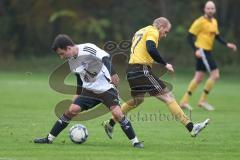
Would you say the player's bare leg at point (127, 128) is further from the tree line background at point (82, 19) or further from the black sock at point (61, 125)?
the tree line background at point (82, 19)

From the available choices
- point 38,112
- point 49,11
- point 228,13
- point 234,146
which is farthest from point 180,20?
point 234,146

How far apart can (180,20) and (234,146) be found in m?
30.5

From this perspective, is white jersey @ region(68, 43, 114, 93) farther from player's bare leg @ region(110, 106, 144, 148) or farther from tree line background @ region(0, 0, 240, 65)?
tree line background @ region(0, 0, 240, 65)

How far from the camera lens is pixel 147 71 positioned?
497 inches

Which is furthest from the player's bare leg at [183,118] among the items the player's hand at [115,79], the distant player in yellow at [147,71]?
the player's hand at [115,79]

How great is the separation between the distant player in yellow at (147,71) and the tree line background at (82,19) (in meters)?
28.6

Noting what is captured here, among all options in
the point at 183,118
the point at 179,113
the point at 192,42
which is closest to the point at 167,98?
the point at 179,113

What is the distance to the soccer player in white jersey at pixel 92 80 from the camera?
11117mm

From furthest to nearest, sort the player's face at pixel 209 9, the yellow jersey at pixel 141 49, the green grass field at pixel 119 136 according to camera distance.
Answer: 1. the player's face at pixel 209 9
2. the yellow jersey at pixel 141 49
3. the green grass field at pixel 119 136

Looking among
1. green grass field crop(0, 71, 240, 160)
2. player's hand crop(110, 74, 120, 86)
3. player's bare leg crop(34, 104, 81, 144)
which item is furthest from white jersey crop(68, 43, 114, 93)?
green grass field crop(0, 71, 240, 160)

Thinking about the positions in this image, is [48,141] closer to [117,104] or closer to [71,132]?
[71,132]

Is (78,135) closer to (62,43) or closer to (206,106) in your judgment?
(62,43)

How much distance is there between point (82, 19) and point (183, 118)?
30942 mm

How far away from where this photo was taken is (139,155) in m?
10.5
